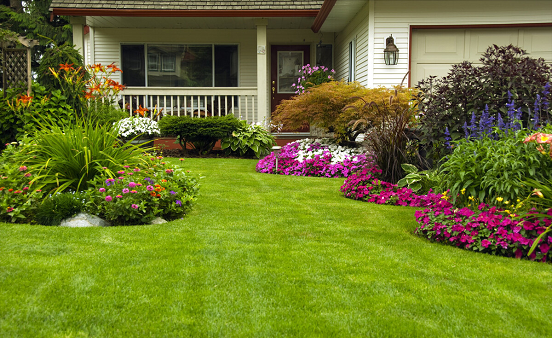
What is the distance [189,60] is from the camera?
46.5ft

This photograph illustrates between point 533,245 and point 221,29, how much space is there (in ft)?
39.0

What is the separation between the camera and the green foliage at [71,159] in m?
4.97

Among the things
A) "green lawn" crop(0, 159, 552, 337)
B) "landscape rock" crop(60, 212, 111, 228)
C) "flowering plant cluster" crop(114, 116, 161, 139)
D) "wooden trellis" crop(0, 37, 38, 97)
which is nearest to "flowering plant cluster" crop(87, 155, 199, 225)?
"landscape rock" crop(60, 212, 111, 228)

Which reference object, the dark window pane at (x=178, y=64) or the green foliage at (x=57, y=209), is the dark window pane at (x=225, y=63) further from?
the green foliage at (x=57, y=209)

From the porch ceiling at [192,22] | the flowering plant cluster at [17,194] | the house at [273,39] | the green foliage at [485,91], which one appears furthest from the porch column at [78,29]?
the green foliage at [485,91]

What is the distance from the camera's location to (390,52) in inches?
406

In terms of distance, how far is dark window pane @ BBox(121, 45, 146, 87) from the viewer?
1398cm

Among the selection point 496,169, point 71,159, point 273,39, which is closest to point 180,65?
point 273,39

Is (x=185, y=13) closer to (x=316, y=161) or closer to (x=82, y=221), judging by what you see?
(x=316, y=161)

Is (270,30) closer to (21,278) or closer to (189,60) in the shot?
(189,60)

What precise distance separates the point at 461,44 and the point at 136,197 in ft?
28.3

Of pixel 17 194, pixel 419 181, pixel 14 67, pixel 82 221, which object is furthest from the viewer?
pixel 14 67

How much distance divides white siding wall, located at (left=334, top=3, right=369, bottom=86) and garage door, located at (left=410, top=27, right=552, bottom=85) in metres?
1.03

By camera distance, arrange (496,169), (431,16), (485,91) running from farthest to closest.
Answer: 1. (431,16)
2. (485,91)
3. (496,169)
